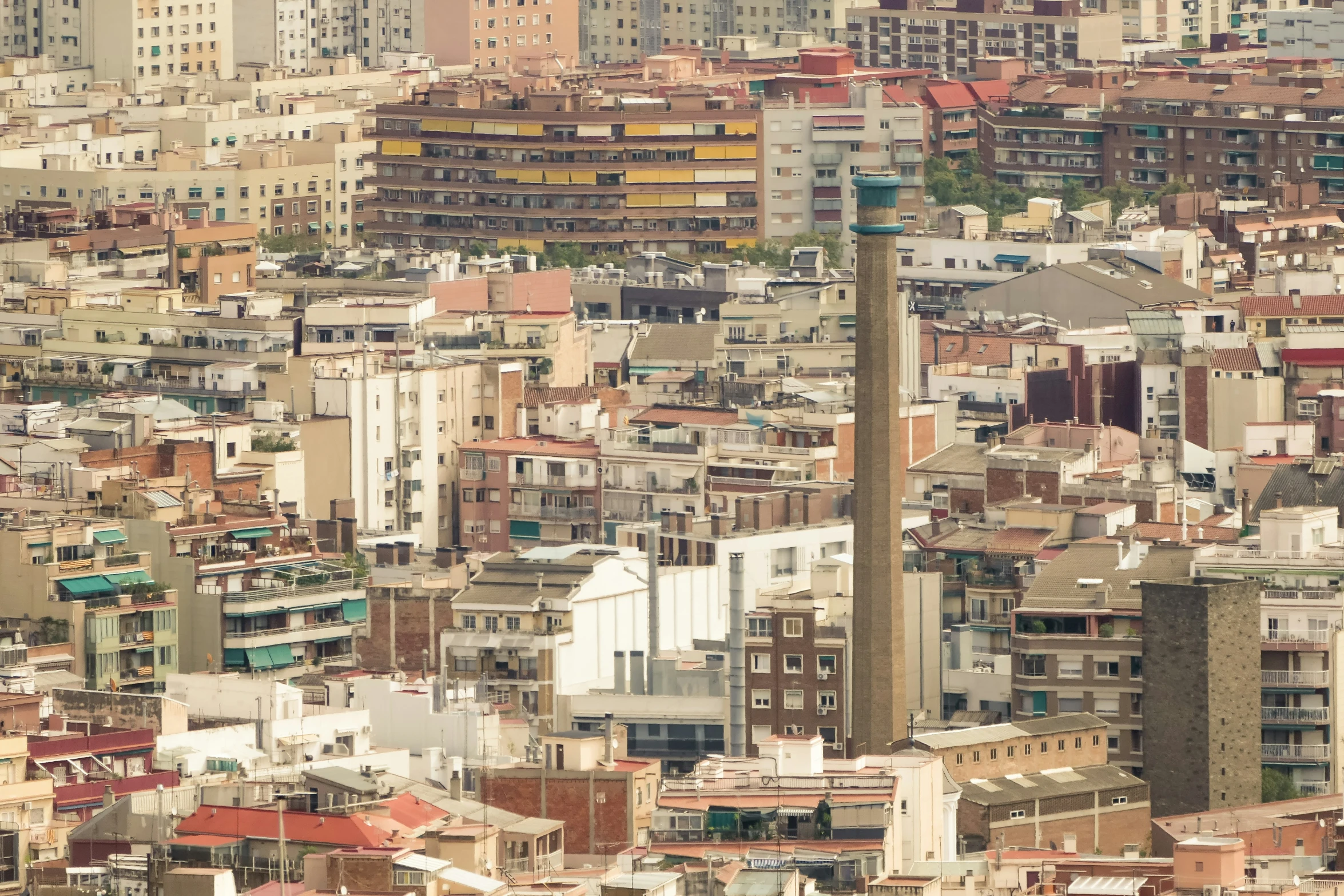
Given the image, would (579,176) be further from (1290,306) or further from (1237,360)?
(1237,360)

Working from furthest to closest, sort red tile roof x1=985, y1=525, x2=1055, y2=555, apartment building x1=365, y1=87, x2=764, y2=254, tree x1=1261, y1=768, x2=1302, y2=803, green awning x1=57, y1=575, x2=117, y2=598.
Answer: apartment building x1=365, y1=87, x2=764, y2=254
red tile roof x1=985, y1=525, x2=1055, y2=555
green awning x1=57, y1=575, x2=117, y2=598
tree x1=1261, y1=768, x2=1302, y2=803

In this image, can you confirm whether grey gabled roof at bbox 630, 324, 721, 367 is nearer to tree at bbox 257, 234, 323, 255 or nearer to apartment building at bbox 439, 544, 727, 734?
tree at bbox 257, 234, 323, 255

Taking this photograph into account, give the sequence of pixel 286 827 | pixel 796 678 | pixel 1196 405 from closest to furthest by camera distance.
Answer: pixel 286 827 → pixel 796 678 → pixel 1196 405

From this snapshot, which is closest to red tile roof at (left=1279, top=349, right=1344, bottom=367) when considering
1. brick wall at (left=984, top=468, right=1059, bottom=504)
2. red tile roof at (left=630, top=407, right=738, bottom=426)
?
red tile roof at (left=630, top=407, right=738, bottom=426)

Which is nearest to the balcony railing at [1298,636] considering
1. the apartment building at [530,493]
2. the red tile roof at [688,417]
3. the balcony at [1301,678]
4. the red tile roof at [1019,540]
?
the balcony at [1301,678]

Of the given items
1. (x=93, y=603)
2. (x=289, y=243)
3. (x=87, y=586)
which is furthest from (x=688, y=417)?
(x=289, y=243)

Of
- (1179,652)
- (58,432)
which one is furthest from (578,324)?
(1179,652)
